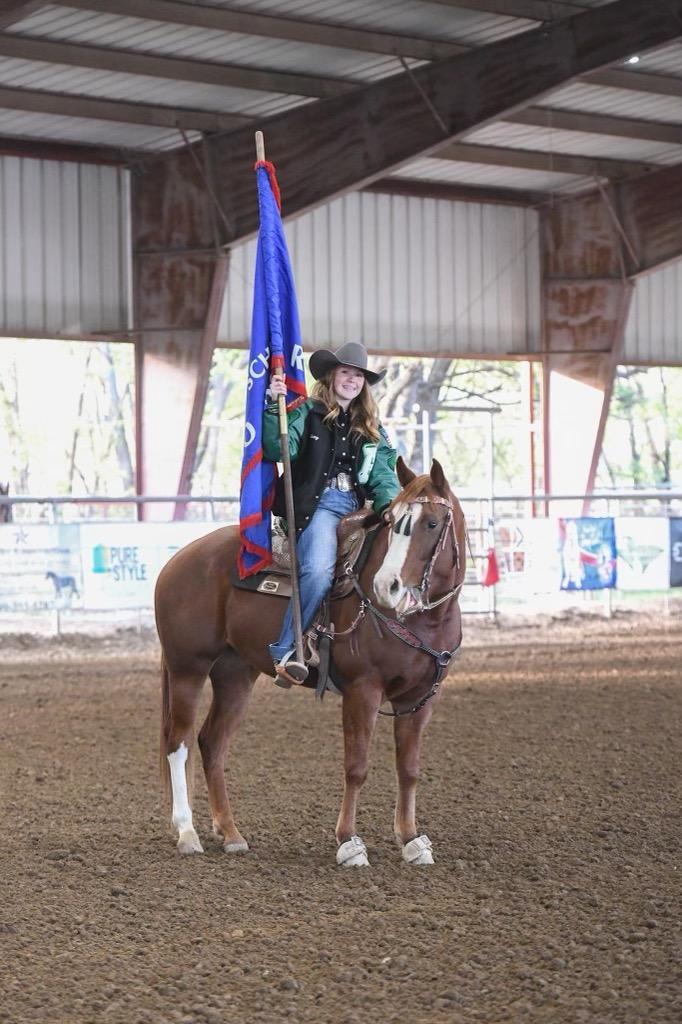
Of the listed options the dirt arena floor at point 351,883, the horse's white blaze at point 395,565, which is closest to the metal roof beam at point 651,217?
the dirt arena floor at point 351,883

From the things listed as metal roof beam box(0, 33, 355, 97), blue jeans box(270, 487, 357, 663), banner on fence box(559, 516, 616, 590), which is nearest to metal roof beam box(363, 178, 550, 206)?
metal roof beam box(0, 33, 355, 97)

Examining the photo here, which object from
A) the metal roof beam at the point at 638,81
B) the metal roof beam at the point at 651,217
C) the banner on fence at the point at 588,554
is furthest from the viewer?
the metal roof beam at the point at 651,217

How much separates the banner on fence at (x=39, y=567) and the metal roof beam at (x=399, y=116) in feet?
17.3

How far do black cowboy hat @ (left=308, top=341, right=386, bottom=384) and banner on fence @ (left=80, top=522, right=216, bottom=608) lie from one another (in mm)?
7881

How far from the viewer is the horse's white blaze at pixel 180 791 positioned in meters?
5.57

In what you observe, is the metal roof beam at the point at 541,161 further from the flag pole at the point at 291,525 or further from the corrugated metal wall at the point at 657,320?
the flag pole at the point at 291,525

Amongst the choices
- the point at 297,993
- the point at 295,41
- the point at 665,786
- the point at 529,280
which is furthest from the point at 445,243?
the point at 297,993

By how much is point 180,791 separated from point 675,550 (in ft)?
36.5

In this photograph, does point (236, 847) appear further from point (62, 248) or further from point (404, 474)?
point (62, 248)

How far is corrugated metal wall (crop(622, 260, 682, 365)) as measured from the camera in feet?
73.2

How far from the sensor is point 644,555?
15.7 meters

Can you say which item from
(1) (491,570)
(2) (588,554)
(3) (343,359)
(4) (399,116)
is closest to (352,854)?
(3) (343,359)

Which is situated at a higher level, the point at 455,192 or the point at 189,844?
the point at 455,192

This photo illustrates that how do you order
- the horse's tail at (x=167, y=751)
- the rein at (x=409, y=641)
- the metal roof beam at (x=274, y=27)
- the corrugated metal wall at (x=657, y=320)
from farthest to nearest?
the corrugated metal wall at (x=657, y=320) → the metal roof beam at (x=274, y=27) → the horse's tail at (x=167, y=751) → the rein at (x=409, y=641)
